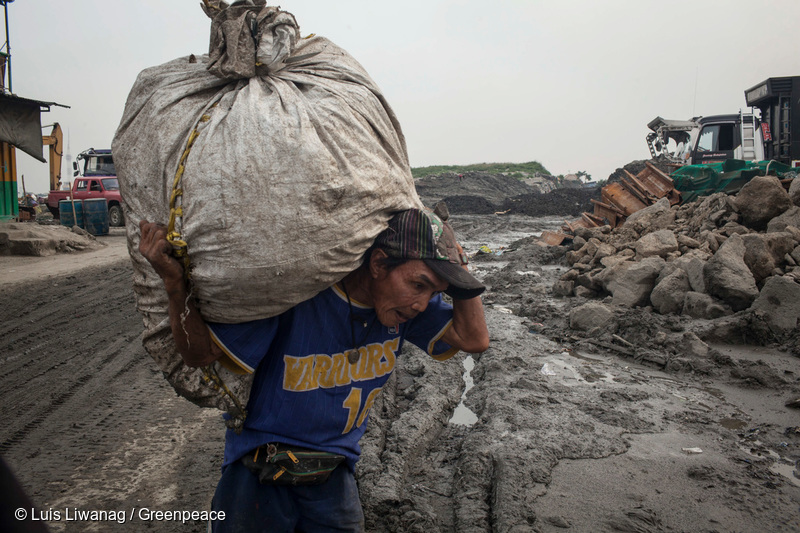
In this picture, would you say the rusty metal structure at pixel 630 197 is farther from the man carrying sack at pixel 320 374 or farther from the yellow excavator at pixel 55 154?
the yellow excavator at pixel 55 154

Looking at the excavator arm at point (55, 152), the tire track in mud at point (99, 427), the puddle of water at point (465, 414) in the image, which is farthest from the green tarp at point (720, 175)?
the excavator arm at point (55, 152)

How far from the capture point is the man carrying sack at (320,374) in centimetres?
152

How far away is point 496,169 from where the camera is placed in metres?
45.5

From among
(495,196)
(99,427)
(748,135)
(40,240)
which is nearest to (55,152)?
(40,240)

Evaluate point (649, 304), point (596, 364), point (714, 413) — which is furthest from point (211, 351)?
point (649, 304)

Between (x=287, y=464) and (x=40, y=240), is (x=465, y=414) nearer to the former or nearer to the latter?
(x=287, y=464)

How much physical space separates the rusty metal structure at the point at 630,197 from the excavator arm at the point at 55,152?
16.3 meters

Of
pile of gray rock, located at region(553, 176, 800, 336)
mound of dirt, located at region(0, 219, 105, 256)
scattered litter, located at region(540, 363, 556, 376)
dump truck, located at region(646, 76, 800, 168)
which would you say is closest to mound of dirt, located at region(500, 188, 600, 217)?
dump truck, located at region(646, 76, 800, 168)

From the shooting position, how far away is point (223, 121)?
1312 millimetres

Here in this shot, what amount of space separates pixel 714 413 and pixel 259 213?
3.66 metres

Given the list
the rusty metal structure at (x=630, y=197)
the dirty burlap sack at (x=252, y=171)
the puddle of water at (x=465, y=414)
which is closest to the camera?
the dirty burlap sack at (x=252, y=171)

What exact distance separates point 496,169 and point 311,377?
4548 cm

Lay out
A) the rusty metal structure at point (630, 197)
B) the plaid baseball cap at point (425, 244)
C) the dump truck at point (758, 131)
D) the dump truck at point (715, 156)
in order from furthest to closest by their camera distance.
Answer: the dump truck at point (758, 131) → the rusty metal structure at point (630, 197) → the dump truck at point (715, 156) → the plaid baseball cap at point (425, 244)
